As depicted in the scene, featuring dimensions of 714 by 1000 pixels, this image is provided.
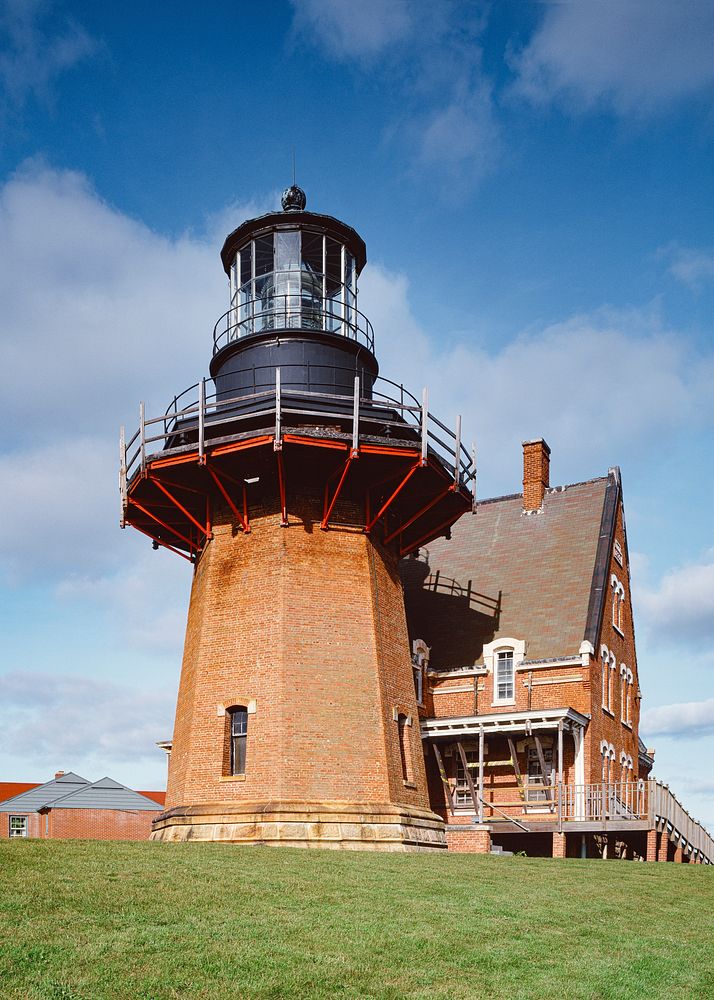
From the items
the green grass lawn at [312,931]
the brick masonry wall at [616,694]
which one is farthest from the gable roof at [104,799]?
the green grass lawn at [312,931]

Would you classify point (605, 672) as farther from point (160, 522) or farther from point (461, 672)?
point (160, 522)

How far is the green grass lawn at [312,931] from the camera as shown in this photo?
995 centimetres

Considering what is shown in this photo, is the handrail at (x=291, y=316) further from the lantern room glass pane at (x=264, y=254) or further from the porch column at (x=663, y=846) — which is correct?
the porch column at (x=663, y=846)

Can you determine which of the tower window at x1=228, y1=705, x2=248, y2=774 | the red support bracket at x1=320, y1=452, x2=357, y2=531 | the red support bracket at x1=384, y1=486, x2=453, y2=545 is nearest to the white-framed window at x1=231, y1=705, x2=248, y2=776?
the tower window at x1=228, y1=705, x2=248, y2=774

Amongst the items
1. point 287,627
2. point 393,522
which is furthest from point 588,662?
point 287,627

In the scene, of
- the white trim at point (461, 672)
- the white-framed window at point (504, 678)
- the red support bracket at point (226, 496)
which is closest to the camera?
the red support bracket at point (226, 496)

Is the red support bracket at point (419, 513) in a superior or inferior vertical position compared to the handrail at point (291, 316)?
inferior

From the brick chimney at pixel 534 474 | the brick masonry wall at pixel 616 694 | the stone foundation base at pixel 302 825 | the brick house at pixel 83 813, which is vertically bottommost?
the brick house at pixel 83 813

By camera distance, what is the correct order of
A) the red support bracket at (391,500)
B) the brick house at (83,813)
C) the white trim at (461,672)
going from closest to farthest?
the red support bracket at (391,500)
the white trim at (461,672)
the brick house at (83,813)

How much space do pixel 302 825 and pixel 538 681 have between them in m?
10.7

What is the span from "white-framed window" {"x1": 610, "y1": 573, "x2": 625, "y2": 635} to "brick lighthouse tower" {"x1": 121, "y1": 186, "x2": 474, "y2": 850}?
885 centimetres

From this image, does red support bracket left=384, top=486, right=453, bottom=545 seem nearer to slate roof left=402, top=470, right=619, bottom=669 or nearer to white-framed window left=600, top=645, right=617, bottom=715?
slate roof left=402, top=470, right=619, bottom=669

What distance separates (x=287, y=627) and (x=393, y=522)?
5.00 meters

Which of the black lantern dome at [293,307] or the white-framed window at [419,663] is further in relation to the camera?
the white-framed window at [419,663]
